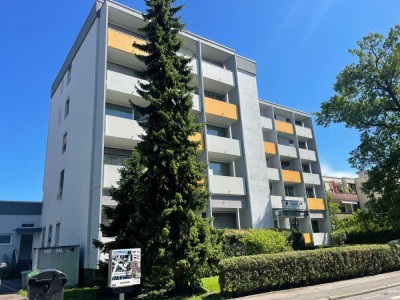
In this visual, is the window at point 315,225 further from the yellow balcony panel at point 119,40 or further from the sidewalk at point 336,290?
the yellow balcony panel at point 119,40

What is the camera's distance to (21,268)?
25.0m

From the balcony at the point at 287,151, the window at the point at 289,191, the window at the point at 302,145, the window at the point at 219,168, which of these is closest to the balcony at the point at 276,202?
the window at the point at 289,191

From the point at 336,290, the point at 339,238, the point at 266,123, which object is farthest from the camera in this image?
the point at 266,123

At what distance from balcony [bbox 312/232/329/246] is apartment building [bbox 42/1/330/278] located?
0.13 m

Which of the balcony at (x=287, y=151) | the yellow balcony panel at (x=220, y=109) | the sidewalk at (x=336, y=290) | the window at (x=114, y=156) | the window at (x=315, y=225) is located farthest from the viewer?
the window at (x=315, y=225)

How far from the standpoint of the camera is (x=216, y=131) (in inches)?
1079

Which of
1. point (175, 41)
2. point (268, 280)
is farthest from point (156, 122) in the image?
point (268, 280)

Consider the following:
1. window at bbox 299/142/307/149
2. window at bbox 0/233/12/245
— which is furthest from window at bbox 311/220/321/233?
window at bbox 0/233/12/245

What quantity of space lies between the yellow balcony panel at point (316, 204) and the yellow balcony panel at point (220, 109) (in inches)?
574

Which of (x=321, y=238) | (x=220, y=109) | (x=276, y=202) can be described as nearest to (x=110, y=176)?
(x=220, y=109)

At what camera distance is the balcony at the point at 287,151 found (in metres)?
36.4

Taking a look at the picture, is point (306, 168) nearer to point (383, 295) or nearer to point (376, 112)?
point (376, 112)

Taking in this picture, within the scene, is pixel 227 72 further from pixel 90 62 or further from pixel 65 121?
pixel 65 121

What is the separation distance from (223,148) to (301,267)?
13223 millimetres
